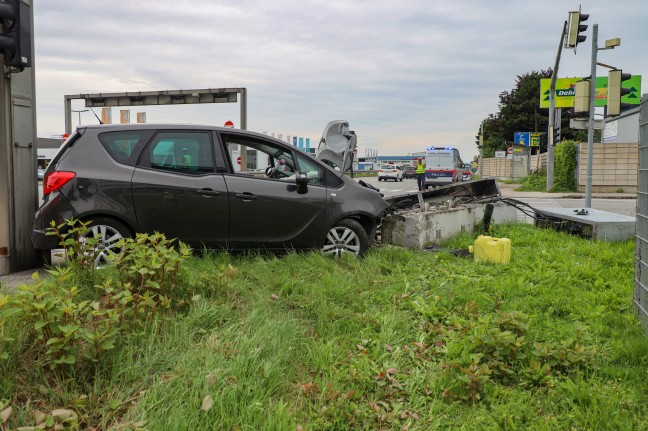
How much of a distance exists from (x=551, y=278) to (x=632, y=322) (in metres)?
1.27

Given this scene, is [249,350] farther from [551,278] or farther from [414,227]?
[414,227]

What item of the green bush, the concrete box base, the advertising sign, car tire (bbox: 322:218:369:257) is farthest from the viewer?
the advertising sign

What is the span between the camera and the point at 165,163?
595cm

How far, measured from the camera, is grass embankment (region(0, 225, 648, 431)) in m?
2.69

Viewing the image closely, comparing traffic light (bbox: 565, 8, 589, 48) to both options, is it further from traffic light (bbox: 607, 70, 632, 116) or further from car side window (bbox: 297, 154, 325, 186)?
car side window (bbox: 297, 154, 325, 186)

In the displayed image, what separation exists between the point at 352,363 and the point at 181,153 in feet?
11.7

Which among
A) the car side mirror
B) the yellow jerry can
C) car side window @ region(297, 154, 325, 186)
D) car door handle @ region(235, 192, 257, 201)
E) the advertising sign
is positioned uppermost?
the advertising sign

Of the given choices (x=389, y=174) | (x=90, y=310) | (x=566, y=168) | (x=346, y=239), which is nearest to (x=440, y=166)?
(x=566, y=168)

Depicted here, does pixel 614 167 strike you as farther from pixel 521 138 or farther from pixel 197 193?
pixel 521 138

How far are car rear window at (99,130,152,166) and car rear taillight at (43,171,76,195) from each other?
0.49 metres

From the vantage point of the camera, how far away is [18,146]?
20.1ft

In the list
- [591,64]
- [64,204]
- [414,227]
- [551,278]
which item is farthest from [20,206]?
[591,64]

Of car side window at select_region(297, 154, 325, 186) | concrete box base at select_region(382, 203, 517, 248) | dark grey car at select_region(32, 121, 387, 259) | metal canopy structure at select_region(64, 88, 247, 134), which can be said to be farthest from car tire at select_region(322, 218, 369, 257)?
metal canopy structure at select_region(64, 88, 247, 134)

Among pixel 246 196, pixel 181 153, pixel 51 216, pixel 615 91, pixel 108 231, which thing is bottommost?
pixel 108 231
